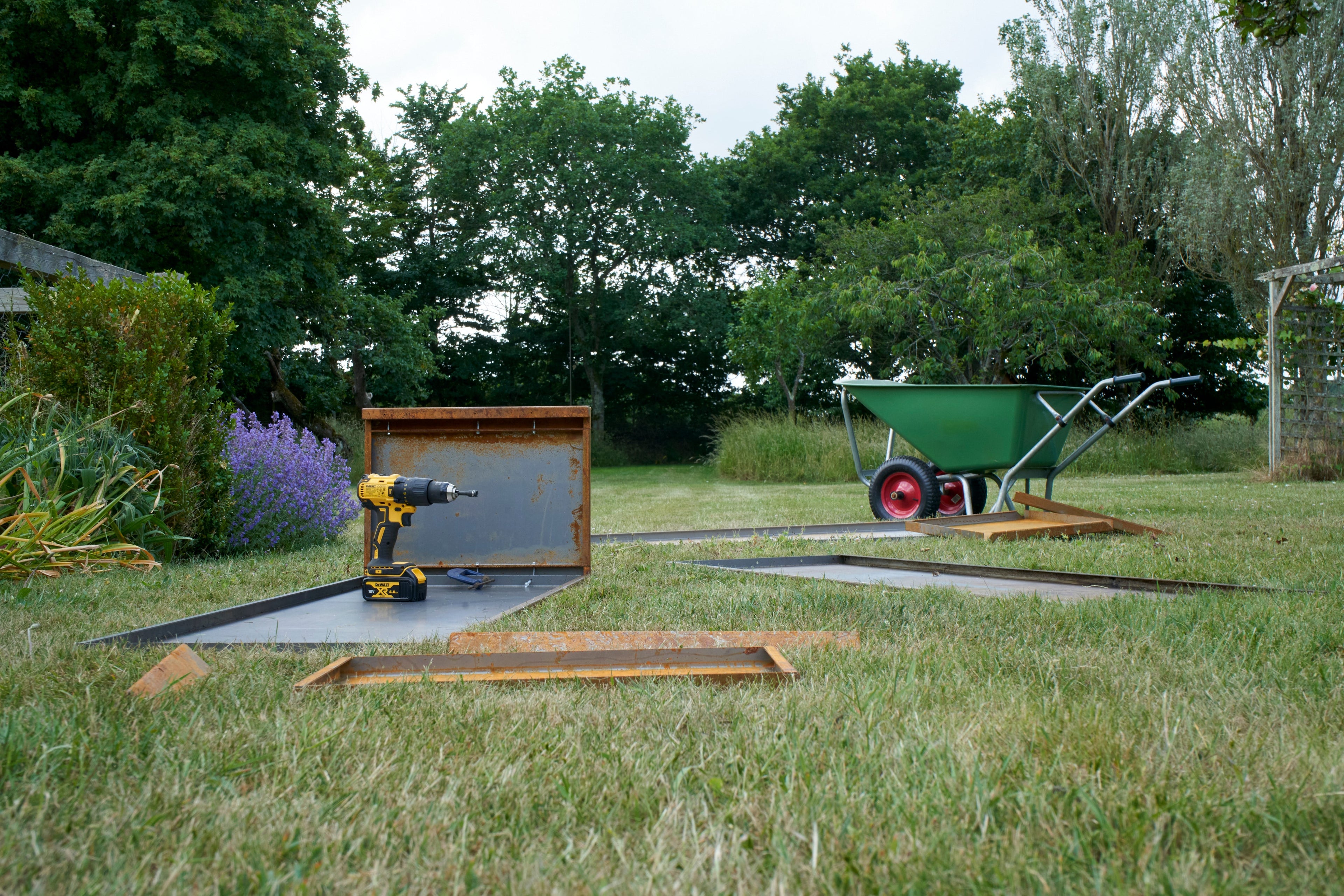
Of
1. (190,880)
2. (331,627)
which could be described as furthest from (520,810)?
(331,627)

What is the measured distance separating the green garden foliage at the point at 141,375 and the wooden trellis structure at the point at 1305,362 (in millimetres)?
10662

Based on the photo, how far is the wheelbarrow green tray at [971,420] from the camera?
561cm

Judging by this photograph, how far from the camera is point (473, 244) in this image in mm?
23188

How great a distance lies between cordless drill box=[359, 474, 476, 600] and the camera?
9.94 feet

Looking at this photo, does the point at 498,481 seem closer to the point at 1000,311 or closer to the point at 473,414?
the point at 473,414

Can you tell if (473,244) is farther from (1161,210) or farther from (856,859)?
(856,859)

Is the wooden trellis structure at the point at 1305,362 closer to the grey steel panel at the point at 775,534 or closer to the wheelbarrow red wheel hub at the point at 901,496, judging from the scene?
the wheelbarrow red wheel hub at the point at 901,496

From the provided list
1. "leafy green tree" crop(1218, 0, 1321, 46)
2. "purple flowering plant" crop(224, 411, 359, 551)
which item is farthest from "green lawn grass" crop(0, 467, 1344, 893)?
"leafy green tree" crop(1218, 0, 1321, 46)

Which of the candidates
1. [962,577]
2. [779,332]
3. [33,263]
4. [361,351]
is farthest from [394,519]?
[361,351]

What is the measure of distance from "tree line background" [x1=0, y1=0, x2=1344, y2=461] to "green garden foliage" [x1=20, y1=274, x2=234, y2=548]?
5.05 m

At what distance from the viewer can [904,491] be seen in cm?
614

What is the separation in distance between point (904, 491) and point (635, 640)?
4.42 m

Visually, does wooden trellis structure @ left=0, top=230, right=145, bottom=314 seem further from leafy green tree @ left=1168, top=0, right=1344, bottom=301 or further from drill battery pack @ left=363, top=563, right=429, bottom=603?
leafy green tree @ left=1168, top=0, right=1344, bottom=301

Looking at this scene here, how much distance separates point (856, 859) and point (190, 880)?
76 centimetres
